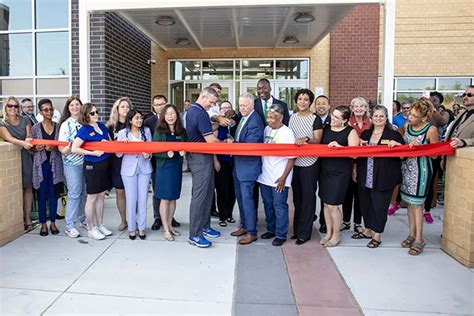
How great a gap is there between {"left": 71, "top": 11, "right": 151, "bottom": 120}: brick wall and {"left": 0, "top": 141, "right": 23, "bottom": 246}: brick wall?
3297mm

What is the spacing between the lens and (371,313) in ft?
10.4

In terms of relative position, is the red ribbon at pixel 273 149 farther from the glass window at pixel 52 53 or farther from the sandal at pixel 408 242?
the glass window at pixel 52 53

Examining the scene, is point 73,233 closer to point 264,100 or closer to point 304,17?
point 264,100

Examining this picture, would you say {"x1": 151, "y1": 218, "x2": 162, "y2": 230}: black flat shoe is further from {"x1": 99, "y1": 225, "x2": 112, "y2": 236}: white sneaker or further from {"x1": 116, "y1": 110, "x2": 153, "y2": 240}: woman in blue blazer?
{"x1": 99, "y1": 225, "x2": 112, "y2": 236}: white sneaker

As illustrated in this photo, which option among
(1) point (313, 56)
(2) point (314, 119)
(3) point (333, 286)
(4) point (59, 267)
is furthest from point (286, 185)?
(1) point (313, 56)

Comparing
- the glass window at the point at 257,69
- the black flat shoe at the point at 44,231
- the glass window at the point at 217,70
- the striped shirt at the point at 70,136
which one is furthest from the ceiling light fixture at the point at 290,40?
the black flat shoe at the point at 44,231

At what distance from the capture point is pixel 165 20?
8.33m

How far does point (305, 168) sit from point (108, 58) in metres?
5.47

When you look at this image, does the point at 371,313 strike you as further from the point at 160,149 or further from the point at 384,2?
the point at 384,2

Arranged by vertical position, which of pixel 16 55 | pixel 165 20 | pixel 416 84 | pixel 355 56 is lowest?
pixel 16 55

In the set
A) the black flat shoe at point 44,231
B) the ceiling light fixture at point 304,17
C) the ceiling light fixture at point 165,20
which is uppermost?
the ceiling light fixture at point 304,17

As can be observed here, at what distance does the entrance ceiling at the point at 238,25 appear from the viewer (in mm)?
7797

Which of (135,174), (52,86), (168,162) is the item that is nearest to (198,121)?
(168,162)

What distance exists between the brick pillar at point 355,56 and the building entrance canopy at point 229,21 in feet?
2.92
